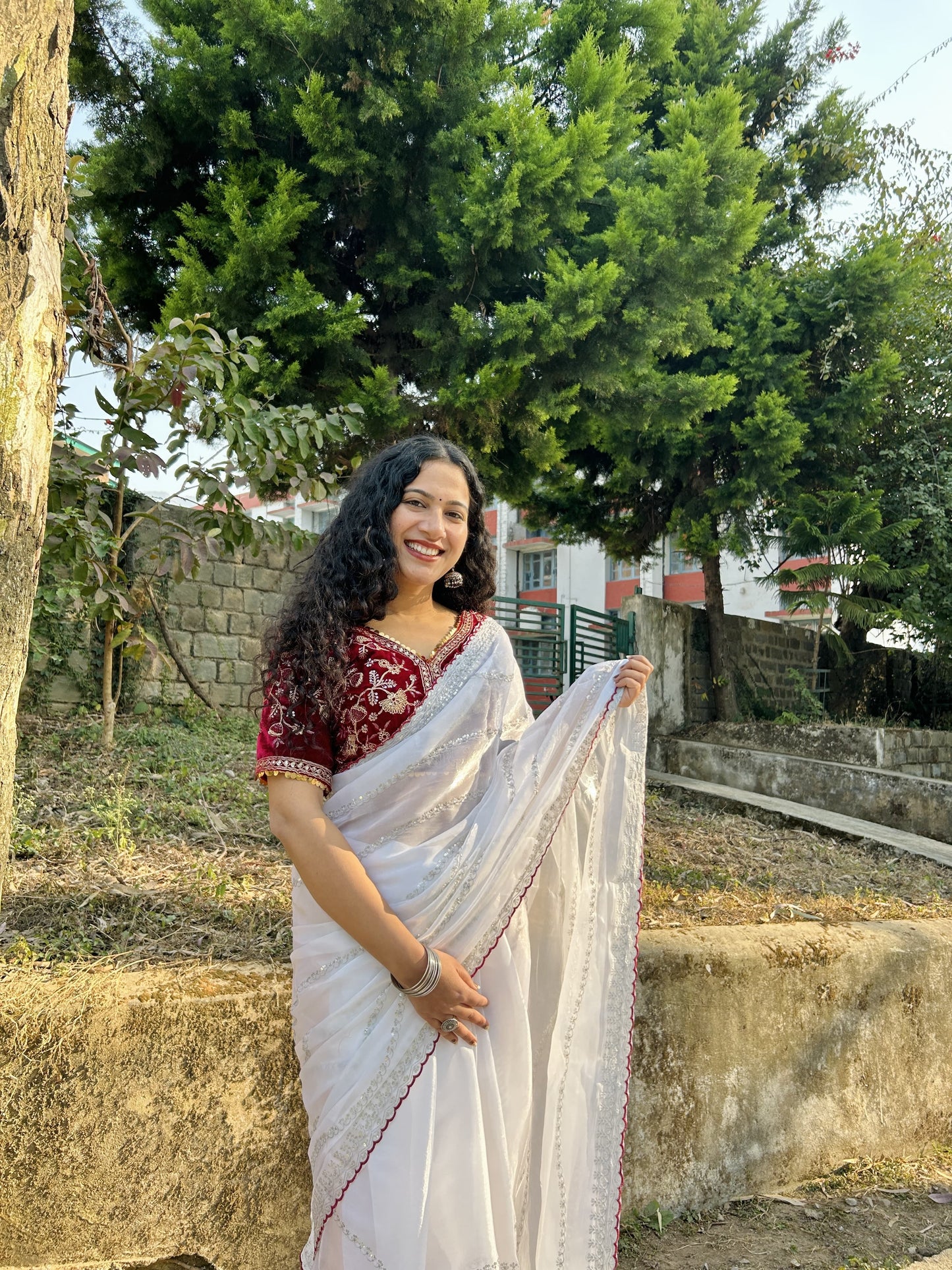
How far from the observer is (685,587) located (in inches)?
907

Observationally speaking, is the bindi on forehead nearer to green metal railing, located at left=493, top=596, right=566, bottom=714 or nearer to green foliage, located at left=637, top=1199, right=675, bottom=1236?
green foliage, located at left=637, top=1199, right=675, bottom=1236

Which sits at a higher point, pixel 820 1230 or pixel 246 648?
pixel 246 648

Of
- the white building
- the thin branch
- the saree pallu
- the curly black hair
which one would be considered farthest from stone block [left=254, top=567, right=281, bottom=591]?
the white building

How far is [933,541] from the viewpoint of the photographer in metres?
10.6

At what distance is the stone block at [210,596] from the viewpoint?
267 inches

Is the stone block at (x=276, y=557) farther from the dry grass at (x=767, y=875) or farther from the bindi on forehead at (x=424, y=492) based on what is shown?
the bindi on forehead at (x=424, y=492)

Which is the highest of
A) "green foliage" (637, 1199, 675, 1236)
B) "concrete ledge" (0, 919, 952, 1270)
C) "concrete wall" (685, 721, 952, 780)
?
"concrete wall" (685, 721, 952, 780)

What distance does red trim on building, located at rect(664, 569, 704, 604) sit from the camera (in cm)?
2283

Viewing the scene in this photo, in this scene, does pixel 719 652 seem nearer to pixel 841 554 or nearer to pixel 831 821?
pixel 841 554

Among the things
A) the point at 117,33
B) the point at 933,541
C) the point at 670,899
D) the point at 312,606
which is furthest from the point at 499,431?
the point at 933,541

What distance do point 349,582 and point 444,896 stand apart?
646 millimetres

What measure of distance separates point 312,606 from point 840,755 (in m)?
8.22

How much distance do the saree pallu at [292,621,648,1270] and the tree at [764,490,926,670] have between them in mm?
8639

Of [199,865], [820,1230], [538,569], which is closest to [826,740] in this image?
[820,1230]
